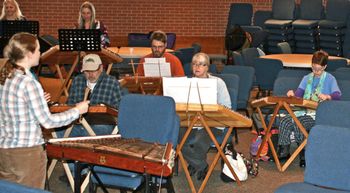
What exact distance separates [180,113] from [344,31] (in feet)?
31.2

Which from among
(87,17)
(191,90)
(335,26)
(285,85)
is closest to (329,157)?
(191,90)

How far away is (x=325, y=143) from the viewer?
500 centimetres

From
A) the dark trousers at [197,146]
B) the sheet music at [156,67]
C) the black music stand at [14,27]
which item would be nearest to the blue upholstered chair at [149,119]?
the dark trousers at [197,146]

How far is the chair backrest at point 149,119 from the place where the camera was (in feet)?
19.3

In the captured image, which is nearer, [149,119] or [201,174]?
[149,119]

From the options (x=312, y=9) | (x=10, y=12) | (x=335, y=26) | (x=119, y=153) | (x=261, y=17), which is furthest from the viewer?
(x=261, y=17)

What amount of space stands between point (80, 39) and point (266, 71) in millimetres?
3036

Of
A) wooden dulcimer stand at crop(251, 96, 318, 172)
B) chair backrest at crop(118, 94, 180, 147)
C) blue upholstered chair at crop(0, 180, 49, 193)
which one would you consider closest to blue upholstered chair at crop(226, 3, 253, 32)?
wooden dulcimer stand at crop(251, 96, 318, 172)

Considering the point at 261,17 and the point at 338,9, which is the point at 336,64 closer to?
the point at 338,9

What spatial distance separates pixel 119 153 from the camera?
4.82 meters

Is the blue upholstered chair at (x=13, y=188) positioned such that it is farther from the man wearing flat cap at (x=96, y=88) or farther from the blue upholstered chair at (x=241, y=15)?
the blue upholstered chair at (x=241, y=15)

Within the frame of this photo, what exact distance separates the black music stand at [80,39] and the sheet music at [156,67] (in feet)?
2.78

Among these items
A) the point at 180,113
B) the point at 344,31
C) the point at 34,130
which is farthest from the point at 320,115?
the point at 344,31

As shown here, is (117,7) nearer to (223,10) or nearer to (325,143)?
(223,10)
